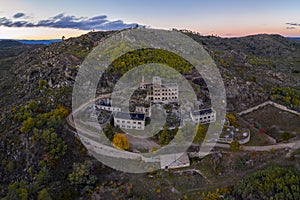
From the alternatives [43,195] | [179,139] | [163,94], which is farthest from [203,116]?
[43,195]

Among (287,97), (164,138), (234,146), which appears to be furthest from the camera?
(287,97)

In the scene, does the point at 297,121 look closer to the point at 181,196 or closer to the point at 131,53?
the point at 181,196

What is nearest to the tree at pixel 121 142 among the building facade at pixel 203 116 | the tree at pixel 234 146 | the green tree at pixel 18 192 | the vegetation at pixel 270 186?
the building facade at pixel 203 116

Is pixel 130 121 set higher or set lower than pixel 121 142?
higher

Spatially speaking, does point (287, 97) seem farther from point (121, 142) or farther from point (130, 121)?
point (121, 142)

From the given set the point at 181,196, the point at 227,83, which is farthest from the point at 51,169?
the point at 227,83

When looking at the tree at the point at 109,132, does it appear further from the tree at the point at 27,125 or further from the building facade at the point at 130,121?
the tree at the point at 27,125

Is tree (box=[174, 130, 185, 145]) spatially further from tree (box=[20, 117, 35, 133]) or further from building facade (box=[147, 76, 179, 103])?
tree (box=[20, 117, 35, 133])

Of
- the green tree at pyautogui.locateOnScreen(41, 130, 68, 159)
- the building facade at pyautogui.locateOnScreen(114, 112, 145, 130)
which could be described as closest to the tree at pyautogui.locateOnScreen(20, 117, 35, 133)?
the green tree at pyautogui.locateOnScreen(41, 130, 68, 159)
